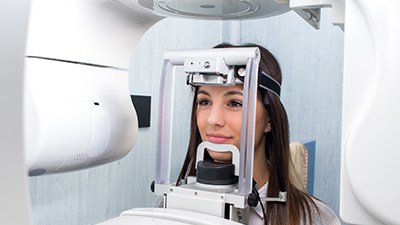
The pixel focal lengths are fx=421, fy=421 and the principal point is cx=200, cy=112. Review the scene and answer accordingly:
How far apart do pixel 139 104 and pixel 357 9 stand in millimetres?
1479

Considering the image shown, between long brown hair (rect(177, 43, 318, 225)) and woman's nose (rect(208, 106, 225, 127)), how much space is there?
0.16m

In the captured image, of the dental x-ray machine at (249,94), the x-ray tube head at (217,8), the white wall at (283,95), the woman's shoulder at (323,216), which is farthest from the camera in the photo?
the white wall at (283,95)

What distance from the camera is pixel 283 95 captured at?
2.63 meters

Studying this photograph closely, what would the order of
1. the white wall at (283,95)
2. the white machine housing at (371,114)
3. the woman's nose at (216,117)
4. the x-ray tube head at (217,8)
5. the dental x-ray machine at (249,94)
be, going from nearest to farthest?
the dental x-ray machine at (249,94) → the white machine housing at (371,114) → the x-ray tube head at (217,8) → the woman's nose at (216,117) → the white wall at (283,95)

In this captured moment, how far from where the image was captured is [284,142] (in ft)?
4.59

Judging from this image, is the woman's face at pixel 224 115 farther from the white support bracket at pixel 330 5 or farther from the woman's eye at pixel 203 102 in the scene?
the white support bracket at pixel 330 5

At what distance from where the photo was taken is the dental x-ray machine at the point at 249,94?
211 mm

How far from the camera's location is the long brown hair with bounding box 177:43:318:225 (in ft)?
4.26

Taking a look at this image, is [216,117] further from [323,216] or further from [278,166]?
[323,216]

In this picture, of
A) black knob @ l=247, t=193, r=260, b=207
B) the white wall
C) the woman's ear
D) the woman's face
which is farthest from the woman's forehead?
the white wall

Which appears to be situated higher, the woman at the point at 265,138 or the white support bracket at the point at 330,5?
the white support bracket at the point at 330,5

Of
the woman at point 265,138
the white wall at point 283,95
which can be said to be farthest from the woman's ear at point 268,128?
the white wall at point 283,95

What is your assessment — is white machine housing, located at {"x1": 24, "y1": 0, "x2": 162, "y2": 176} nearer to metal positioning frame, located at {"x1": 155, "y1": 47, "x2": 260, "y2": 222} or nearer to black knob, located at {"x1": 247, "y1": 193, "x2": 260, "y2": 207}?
metal positioning frame, located at {"x1": 155, "y1": 47, "x2": 260, "y2": 222}

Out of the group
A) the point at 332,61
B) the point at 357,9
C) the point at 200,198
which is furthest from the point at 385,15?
the point at 332,61
